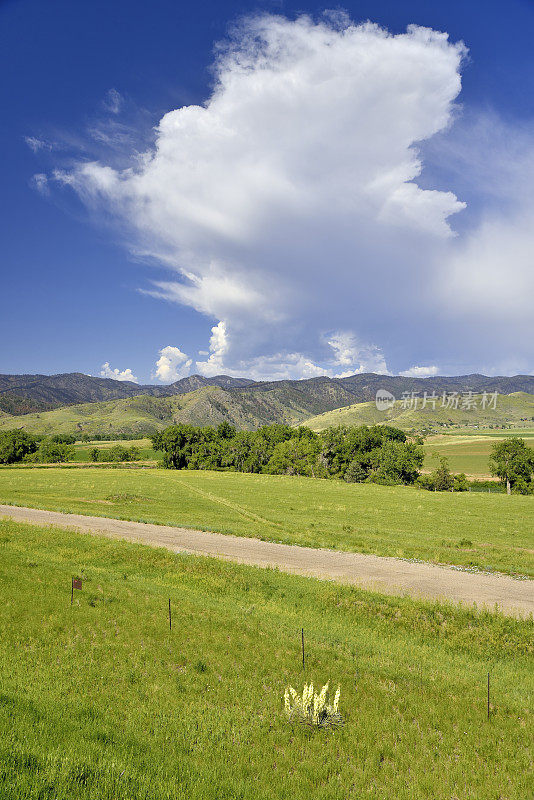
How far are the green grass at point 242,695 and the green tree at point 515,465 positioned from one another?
99.5m

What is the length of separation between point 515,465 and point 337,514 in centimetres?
7430

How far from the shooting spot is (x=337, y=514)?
5088 cm

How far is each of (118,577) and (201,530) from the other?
18.0 m

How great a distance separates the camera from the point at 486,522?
1868 inches

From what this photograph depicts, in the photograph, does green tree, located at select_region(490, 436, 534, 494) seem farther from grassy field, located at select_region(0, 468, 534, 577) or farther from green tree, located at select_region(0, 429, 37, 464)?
green tree, located at select_region(0, 429, 37, 464)

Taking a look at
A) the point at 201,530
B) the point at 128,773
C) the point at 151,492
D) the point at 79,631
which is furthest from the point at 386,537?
the point at 151,492

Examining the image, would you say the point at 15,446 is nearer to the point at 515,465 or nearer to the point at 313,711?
the point at 515,465

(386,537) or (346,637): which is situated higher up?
(346,637)

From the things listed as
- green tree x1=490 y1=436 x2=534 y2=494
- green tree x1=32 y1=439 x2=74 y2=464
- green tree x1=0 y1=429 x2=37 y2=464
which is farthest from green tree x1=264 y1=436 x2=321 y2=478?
green tree x1=0 y1=429 x2=37 y2=464

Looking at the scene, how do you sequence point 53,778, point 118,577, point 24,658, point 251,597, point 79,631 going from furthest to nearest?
point 118,577 < point 251,597 < point 79,631 < point 24,658 < point 53,778

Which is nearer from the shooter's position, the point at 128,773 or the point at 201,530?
the point at 128,773

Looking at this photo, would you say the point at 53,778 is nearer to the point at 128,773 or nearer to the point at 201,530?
the point at 128,773

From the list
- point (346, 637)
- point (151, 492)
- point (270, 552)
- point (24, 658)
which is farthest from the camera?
point (151, 492)

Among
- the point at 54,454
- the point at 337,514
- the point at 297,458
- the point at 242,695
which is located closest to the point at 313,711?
the point at 242,695
